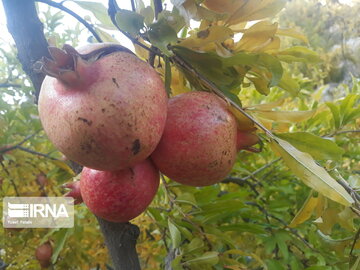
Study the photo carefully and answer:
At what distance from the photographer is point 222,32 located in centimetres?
59

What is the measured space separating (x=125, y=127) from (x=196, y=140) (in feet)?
0.48

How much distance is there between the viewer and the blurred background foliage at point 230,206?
2.65 ft

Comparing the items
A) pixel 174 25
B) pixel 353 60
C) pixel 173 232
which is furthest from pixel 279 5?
pixel 353 60

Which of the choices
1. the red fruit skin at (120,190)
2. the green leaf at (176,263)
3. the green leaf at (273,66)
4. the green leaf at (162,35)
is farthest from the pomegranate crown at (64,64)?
the green leaf at (176,263)

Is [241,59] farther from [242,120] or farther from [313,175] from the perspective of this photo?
[313,175]

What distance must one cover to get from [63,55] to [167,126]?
0.21m

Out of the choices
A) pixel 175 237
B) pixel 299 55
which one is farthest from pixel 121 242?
pixel 299 55

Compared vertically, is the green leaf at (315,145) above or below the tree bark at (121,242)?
above

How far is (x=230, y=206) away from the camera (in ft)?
3.40

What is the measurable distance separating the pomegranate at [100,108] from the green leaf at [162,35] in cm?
5

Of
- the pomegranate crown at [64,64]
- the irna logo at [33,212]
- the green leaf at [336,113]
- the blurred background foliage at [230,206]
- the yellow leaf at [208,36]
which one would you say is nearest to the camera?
the pomegranate crown at [64,64]

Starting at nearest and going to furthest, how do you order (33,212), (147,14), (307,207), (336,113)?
(147,14), (307,207), (336,113), (33,212)

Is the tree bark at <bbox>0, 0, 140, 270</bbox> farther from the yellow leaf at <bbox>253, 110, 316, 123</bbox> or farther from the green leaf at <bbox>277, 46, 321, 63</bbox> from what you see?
the green leaf at <bbox>277, 46, 321, 63</bbox>

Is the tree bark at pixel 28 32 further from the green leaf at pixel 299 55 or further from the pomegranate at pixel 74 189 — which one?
the green leaf at pixel 299 55
